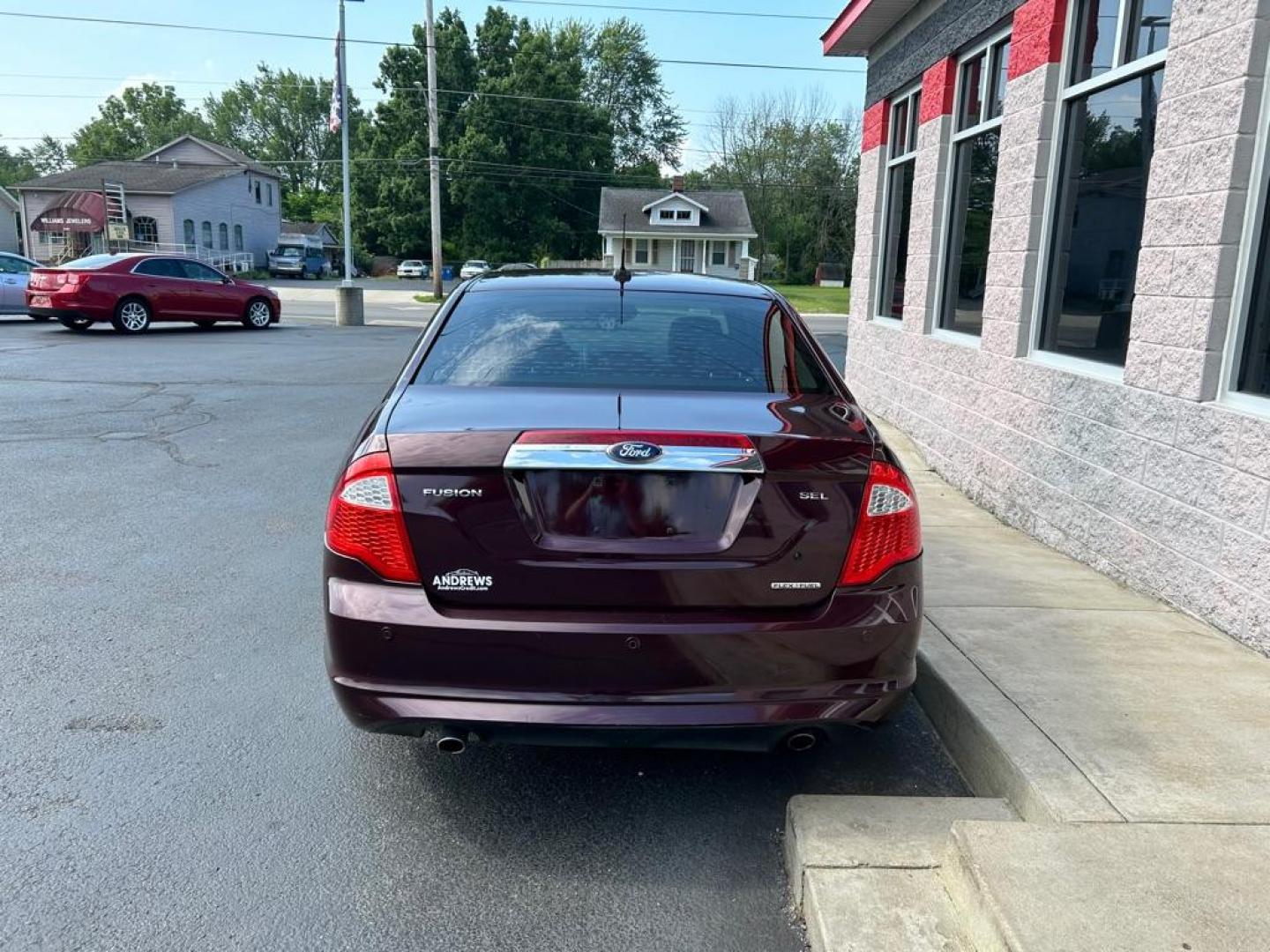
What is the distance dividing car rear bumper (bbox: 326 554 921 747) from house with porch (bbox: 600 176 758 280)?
57115 millimetres

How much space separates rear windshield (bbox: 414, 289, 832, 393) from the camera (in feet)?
11.0

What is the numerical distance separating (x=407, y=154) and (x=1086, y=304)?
204 ft

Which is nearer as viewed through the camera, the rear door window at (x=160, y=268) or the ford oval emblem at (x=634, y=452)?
the ford oval emblem at (x=634, y=452)

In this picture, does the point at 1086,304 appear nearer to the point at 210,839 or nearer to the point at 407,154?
the point at 210,839

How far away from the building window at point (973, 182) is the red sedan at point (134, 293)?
16.1 meters

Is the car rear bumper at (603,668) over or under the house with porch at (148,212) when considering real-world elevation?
under

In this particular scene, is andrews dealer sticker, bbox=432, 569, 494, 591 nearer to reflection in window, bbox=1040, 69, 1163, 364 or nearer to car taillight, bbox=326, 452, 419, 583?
car taillight, bbox=326, 452, 419, 583

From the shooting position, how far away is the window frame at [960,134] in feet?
23.8

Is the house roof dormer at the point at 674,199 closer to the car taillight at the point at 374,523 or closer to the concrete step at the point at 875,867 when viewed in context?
the car taillight at the point at 374,523

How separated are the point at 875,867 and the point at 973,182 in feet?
21.7

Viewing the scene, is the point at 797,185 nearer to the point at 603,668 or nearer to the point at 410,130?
the point at 410,130

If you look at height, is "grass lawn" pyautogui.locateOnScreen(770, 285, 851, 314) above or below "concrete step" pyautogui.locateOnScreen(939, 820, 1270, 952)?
above

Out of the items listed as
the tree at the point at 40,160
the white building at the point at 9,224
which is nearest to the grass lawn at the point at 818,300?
the white building at the point at 9,224

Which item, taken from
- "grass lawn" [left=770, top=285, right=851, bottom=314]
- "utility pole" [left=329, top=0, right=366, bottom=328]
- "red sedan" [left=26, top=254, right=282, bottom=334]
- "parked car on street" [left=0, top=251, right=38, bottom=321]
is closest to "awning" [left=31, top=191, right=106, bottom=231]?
"utility pole" [left=329, top=0, right=366, bottom=328]
